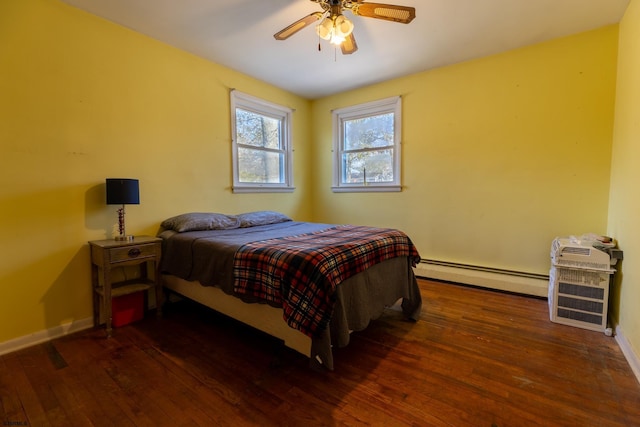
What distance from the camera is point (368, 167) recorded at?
13.5 ft

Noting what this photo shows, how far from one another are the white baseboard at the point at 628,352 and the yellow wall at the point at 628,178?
3cm

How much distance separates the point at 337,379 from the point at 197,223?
184 cm

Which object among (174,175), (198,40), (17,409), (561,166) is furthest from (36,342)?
(561,166)

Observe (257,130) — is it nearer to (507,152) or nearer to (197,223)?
(197,223)

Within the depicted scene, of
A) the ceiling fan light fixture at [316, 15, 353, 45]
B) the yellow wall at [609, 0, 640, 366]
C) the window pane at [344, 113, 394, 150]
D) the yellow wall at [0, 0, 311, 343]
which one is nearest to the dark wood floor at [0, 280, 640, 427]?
the yellow wall at [609, 0, 640, 366]

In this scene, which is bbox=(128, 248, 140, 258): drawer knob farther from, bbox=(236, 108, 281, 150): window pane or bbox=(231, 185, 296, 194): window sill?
bbox=(236, 108, 281, 150): window pane

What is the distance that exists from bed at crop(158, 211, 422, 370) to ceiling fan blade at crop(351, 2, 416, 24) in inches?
58.9

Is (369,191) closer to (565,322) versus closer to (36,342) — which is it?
(565,322)

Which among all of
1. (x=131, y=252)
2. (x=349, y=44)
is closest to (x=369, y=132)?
(x=349, y=44)

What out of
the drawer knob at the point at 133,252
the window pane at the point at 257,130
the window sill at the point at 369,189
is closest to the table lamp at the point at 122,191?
the drawer knob at the point at 133,252

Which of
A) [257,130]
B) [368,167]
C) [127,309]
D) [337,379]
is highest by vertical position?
[257,130]

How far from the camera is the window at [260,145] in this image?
139 inches

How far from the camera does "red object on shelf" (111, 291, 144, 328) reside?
7.65ft

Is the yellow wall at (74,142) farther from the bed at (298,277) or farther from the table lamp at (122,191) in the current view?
the bed at (298,277)
